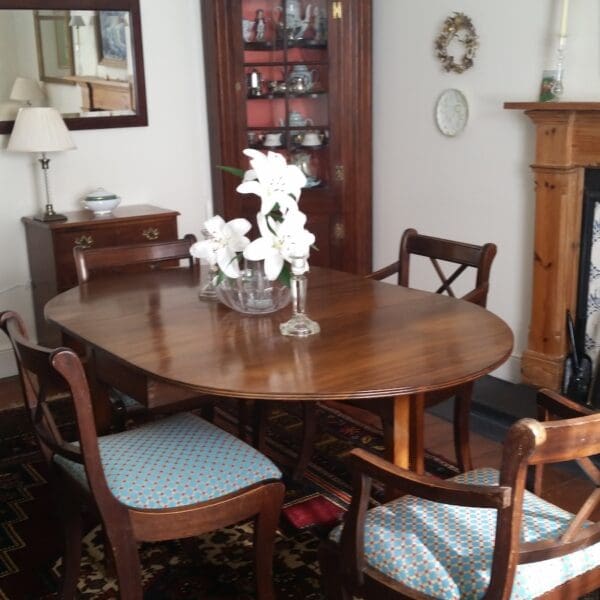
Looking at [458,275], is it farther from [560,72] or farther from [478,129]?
[478,129]

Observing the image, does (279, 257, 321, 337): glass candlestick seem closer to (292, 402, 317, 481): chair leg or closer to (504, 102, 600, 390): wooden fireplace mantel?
(292, 402, 317, 481): chair leg

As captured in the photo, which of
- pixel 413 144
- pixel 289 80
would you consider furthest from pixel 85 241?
pixel 413 144

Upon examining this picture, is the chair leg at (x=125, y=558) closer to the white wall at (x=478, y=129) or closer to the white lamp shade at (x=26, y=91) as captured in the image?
the white wall at (x=478, y=129)

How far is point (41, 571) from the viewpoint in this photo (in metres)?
2.42

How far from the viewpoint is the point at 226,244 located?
228 centimetres

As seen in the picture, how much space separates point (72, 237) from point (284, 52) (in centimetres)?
147

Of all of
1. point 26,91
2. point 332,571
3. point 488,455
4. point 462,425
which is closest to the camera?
point 332,571

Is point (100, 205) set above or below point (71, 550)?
above

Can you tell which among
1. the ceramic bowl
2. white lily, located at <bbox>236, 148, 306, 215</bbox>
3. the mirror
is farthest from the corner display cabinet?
white lily, located at <bbox>236, 148, 306, 215</bbox>

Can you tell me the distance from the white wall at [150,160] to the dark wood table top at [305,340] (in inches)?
58.3

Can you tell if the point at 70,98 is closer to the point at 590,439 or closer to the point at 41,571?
the point at 41,571

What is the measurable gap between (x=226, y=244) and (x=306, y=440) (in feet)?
3.11

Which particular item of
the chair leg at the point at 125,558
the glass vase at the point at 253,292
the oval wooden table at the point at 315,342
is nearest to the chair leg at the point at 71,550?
the chair leg at the point at 125,558

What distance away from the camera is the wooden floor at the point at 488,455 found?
2.77m
